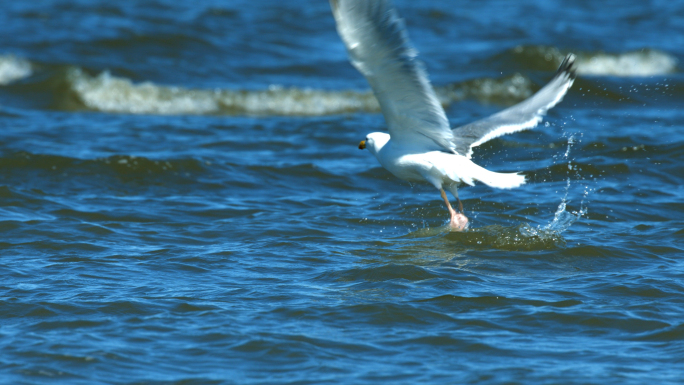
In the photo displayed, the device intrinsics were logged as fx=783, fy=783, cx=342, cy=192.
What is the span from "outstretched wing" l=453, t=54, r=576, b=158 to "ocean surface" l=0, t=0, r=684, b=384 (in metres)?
0.81

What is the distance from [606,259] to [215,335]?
10.4ft

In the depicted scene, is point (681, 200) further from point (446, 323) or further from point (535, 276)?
point (446, 323)

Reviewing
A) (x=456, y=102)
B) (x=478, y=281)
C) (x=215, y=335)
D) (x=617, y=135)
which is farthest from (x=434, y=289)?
(x=456, y=102)

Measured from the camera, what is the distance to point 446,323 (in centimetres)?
470

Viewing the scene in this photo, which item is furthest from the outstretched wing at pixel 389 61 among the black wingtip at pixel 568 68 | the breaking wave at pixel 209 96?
the breaking wave at pixel 209 96

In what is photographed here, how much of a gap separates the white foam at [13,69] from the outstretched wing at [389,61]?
10.1 m

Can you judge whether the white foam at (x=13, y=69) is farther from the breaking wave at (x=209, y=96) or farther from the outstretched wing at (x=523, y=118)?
the outstretched wing at (x=523, y=118)

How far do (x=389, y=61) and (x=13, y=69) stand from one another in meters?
11.1

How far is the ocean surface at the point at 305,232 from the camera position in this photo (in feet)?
14.1

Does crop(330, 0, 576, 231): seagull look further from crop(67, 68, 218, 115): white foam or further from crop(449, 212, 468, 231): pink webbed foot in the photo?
crop(67, 68, 218, 115): white foam

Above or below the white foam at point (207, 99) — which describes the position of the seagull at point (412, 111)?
below

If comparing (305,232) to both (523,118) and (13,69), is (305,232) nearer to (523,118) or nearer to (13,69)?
(523,118)

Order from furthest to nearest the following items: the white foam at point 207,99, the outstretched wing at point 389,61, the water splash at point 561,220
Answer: the white foam at point 207,99, the water splash at point 561,220, the outstretched wing at point 389,61

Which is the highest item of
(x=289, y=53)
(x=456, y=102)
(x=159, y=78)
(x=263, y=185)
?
(x=289, y=53)
